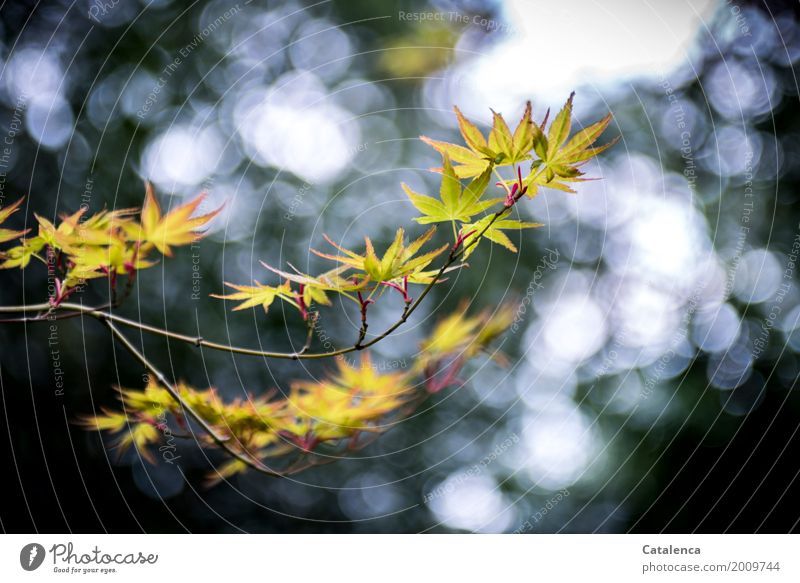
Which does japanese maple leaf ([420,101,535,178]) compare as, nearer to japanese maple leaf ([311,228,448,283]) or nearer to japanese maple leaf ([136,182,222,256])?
japanese maple leaf ([311,228,448,283])

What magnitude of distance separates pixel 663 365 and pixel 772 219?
0.47 meters

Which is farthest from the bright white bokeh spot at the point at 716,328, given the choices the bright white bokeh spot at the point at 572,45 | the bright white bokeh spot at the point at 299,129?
the bright white bokeh spot at the point at 299,129

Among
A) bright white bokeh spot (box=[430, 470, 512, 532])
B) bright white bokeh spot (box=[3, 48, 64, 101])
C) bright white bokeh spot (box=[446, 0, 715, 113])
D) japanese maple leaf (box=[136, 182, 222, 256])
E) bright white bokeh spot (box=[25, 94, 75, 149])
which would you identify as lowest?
bright white bokeh spot (box=[430, 470, 512, 532])

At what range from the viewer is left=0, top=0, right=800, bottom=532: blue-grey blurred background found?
1.48m

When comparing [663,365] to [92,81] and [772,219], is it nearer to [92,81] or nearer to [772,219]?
[772,219]

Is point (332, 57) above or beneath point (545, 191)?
above
